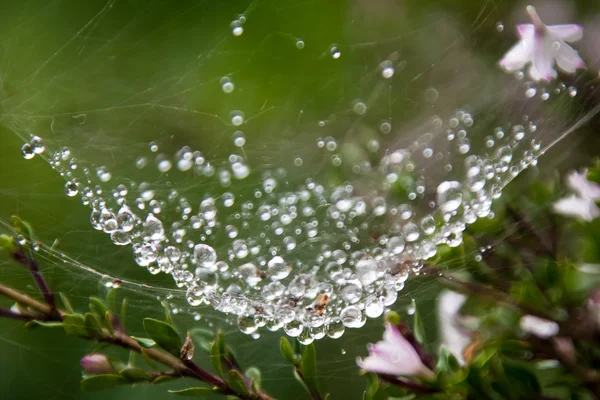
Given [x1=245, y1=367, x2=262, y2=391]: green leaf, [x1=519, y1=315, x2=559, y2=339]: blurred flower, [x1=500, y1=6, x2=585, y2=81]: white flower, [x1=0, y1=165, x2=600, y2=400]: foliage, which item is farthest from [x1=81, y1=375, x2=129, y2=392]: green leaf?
[x1=500, y1=6, x2=585, y2=81]: white flower

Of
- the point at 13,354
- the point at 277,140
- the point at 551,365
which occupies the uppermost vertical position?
the point at 277,140

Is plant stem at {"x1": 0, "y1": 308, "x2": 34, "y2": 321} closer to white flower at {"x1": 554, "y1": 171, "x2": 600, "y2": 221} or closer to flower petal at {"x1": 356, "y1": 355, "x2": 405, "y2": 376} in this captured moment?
flower petal at {"x1": 356, "y1": 355, "x2": 405, "y2": 376}

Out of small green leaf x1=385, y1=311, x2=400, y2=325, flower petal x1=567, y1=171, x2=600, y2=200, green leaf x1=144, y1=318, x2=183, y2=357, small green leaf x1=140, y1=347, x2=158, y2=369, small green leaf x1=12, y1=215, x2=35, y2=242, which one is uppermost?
small green leaf x1=12, y1=215, x2=35, y2=242

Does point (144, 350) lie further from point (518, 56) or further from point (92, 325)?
point (518, 56)

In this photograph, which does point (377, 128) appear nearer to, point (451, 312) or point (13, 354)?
point (451, 312)

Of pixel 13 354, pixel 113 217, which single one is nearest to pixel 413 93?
pixel 113 217

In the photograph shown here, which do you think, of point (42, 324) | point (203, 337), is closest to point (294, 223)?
point (203, 337)
